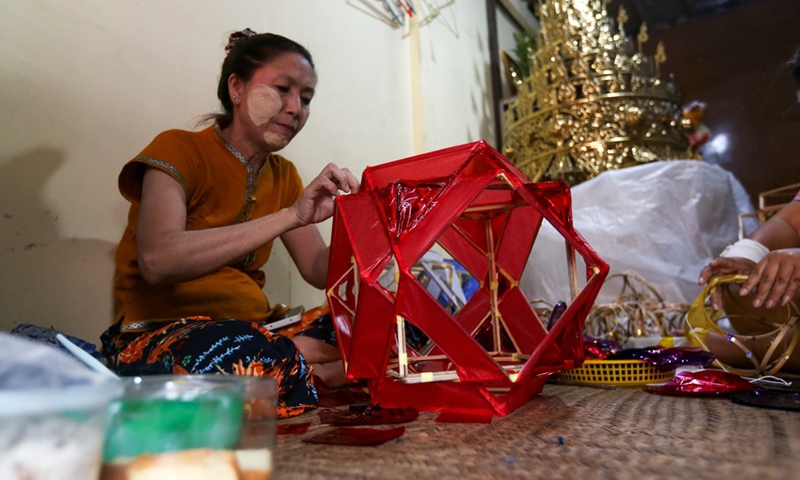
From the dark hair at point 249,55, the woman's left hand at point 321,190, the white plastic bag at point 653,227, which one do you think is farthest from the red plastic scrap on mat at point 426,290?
the white plastic bag at point 653,227

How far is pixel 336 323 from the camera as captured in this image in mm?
802

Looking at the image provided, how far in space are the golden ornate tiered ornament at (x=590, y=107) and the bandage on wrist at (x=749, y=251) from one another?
1060 millimetres

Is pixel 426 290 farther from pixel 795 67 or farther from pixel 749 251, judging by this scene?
pixel 795 67

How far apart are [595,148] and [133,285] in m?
1.76

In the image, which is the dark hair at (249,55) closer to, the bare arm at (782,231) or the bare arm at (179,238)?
the bare arm at (179,238)

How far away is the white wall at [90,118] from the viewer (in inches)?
38.5

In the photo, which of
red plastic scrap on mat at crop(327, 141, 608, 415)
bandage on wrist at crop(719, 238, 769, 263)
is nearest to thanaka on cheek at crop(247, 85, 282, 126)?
red plastic scrap on mat at crop(327, 141, 608, 415)

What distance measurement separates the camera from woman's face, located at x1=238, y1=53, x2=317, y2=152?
104cm

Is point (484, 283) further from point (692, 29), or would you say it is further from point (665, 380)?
point (692, 29)

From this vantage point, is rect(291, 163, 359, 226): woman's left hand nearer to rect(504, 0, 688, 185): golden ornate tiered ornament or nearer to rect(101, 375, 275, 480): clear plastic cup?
rect(101, 375, 275, 480): clear plastic cup

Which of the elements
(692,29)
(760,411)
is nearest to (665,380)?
(760,411)

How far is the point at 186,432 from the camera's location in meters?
0.34

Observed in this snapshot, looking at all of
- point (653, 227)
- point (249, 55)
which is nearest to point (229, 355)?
point (249, 55)

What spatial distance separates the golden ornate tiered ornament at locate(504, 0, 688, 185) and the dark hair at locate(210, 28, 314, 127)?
4.51 ft
